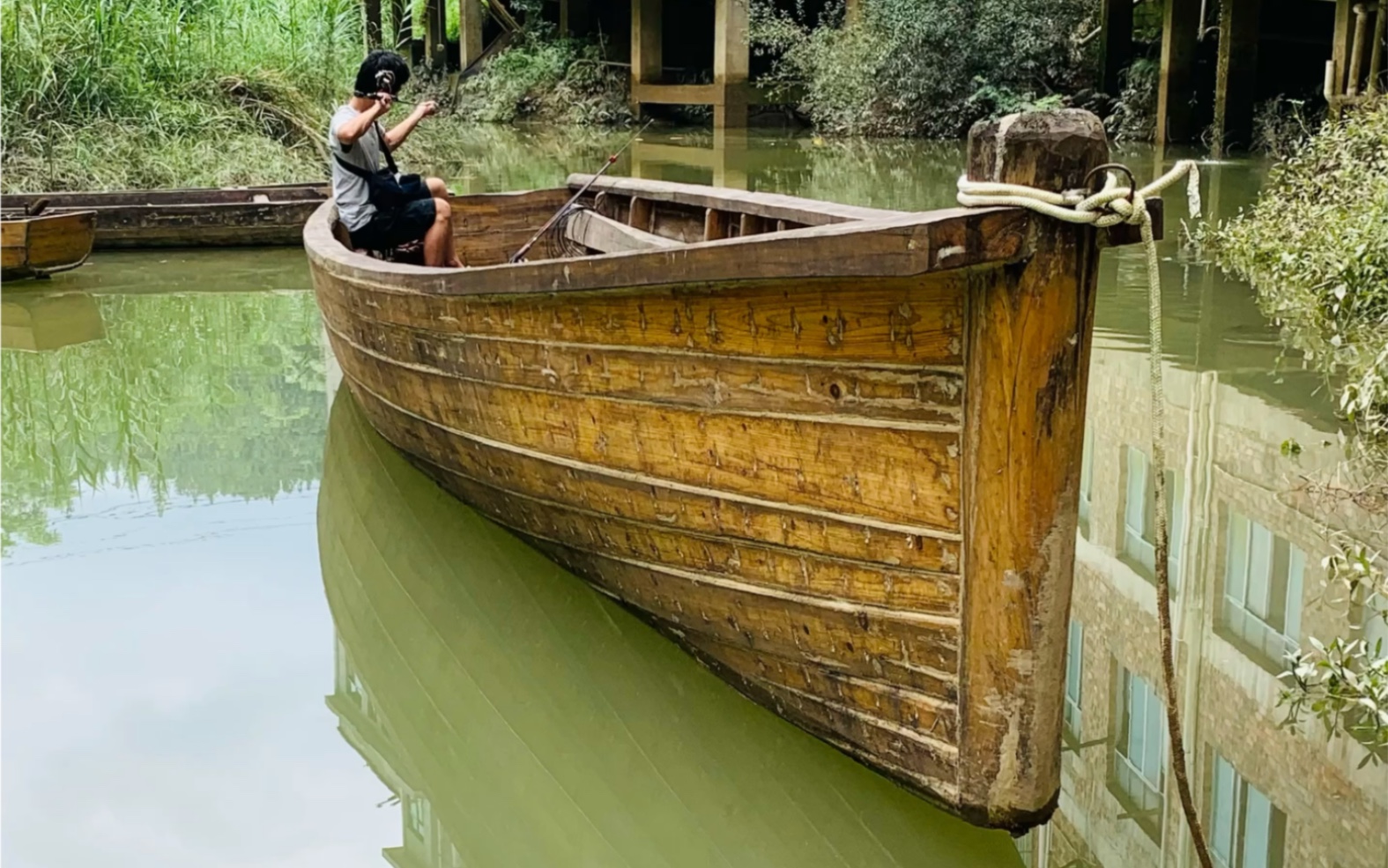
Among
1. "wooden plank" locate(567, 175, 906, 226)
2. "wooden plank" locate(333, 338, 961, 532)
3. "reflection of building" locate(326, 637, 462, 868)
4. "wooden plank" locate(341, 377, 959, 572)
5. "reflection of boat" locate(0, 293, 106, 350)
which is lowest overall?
"reflection of building" locate(326, 637, 462, 868)

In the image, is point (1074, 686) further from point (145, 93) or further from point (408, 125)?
point (145, 93)

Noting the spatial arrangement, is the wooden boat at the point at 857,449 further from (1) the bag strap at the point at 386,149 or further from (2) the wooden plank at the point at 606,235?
(1) the bag strap at the point at 386,149

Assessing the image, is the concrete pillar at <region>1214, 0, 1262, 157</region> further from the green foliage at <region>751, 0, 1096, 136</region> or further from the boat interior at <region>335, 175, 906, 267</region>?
the boat interior at <region>335, 175, 906, 267</region>

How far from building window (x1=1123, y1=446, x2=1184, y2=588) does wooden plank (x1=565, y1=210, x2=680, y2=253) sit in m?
1.89

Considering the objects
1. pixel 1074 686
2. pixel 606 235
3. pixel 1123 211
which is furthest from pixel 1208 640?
pixel 606 235

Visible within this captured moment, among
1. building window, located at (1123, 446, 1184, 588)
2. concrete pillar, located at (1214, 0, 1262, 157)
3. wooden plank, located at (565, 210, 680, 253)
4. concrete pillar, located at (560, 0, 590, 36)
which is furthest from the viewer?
concrete pillar, located at (560, 0, 590, 36)

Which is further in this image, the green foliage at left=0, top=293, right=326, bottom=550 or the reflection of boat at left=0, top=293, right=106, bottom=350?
the reflection of boat at left=0, top=293, right=106, bottom=350

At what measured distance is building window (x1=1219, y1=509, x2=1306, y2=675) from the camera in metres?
4.20

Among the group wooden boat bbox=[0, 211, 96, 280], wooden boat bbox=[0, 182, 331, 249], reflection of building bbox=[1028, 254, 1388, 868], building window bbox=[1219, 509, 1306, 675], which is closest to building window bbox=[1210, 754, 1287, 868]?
reflection of building bbox=[1028, 254, 1388, 868]

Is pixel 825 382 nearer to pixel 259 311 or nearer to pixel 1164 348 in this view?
pixel 1164 348

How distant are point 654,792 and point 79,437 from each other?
404 centimetres

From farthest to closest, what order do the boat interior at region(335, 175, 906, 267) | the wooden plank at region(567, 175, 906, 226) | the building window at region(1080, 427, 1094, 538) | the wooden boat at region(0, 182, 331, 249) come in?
the wooden boat at region(0, 182, 331, 249)
the building window at region(1080, 427, 1094, 538)
the boat interior at region(335, 175, 906, 267)
the wooden plank at region(567, 175, 906, 226)

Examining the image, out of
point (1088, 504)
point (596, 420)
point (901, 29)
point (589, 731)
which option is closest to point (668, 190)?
point (1088, 504)

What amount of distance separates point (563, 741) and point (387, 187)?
3.14 m
